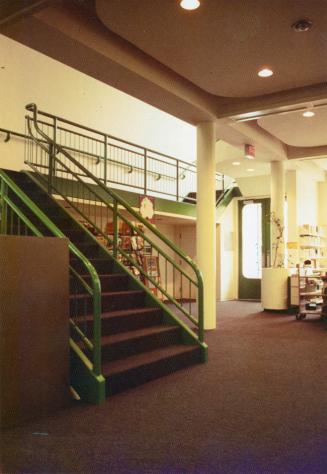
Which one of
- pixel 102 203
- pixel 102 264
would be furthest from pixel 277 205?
pixel 102 264

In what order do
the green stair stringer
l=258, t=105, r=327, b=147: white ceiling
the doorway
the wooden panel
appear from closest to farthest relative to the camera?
the wooden panel → the green stair stringer → l=258, t=105, r=327, b=147: white ceiling → the doorway

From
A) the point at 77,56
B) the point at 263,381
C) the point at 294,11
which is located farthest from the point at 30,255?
the point at 294,11

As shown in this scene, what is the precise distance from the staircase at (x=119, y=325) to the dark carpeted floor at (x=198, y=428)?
0.60ft

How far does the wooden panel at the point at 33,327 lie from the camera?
362 centimetres

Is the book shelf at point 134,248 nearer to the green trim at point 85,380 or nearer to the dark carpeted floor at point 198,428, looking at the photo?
the dark carpeted floor at point 198,428

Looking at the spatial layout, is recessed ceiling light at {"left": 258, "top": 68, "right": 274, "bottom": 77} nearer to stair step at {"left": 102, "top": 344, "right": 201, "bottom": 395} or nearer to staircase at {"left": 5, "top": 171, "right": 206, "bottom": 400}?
staircase at {"left": 5, "top": 171, "right": 206, "bottom": 400}

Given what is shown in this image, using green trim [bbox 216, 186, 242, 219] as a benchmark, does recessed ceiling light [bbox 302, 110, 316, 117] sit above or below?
above

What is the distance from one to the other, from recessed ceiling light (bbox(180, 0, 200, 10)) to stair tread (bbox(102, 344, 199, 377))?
3851mm

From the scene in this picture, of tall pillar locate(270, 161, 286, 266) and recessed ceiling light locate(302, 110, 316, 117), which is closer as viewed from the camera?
recessed ceiling light locate(302, 110, 316, 117)

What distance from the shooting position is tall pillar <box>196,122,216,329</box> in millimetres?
8148

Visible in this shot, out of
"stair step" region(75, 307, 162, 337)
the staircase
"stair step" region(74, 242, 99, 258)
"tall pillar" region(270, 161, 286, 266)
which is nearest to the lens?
the staircase

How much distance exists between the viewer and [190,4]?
492 centimetres

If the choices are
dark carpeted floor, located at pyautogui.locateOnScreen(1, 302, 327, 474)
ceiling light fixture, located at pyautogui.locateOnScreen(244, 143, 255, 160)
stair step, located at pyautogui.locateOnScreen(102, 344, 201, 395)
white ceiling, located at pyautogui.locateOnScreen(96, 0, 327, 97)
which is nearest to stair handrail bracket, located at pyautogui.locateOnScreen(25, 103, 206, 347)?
stair step, located at pyautogui.locateOnScreen(102, 344, 201, 395)

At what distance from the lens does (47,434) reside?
3.39 metres
